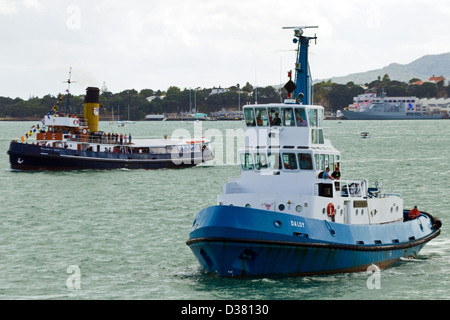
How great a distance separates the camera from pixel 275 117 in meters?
32.5

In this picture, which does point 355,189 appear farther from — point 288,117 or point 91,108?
point 91,108

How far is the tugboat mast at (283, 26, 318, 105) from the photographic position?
1375 inches

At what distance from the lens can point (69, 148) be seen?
273 feet

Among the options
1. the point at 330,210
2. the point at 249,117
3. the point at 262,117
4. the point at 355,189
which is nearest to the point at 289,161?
the point at 262,117

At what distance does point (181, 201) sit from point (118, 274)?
84.4ft

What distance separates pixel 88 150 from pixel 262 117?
176 ft

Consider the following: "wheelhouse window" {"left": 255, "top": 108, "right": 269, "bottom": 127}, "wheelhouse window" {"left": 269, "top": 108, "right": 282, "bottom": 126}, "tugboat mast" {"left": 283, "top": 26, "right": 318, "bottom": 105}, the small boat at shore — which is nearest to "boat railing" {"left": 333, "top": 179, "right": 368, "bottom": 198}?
"wheelhouse window" {"left": 269, "top": 108, "right": 282, "bottom": 126}

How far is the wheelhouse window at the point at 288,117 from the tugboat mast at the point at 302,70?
2.25 m

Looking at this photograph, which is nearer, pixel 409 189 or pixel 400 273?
pixel 400 273

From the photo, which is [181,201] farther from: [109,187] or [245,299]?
[245,299]
